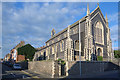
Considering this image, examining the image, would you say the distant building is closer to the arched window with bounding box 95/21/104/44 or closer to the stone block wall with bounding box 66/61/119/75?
the arched window with bounding box 95/21/104/44

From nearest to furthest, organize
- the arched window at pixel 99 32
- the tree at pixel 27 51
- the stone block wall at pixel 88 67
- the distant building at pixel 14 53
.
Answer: the stone block wall at pixel 88 67
the arched window at pixel 99 32
the tree at pixel 27 51
the distant building at pixel 14 53

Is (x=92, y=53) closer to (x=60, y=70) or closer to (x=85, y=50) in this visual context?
(x=85, y=50)

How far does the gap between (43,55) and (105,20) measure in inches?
1164

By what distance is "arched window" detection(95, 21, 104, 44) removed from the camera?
34.0 meters

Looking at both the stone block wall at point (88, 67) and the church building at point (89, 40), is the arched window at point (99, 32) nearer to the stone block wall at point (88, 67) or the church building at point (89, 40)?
the church building at point (89, 40)

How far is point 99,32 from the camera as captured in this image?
115 ft

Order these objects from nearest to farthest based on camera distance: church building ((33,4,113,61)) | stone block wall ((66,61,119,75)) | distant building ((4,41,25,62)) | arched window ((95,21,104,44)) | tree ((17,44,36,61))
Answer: stone block wall ((66,61,119,75)), church building ((33,4,113,61)), arched window ((95,21,104,44)), tree ((17,44,36,61)), distant building ((4,41,25,62))

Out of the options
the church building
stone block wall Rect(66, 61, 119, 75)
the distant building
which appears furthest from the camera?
the distant building

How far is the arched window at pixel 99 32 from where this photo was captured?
34.0 metres

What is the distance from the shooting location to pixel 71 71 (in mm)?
18984

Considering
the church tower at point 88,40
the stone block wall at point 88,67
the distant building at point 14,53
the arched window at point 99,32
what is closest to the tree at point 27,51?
the distant building at point 14,53

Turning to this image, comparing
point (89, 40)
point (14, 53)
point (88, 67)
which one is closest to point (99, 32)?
point (89, 40)

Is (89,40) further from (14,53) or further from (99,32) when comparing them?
(14,53)

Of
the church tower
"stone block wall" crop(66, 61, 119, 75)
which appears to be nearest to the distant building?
the church tower
